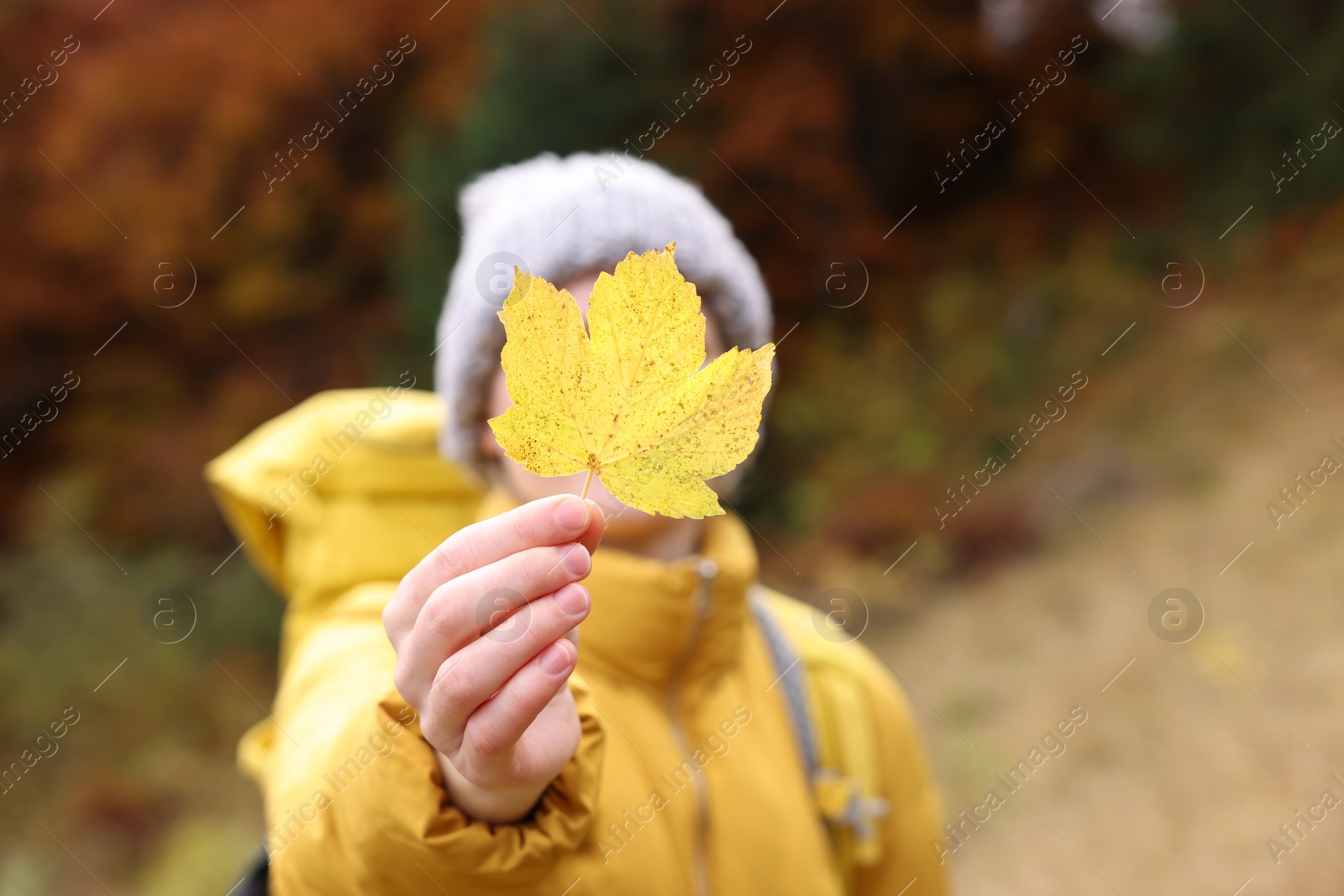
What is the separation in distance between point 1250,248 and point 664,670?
7.21 metres

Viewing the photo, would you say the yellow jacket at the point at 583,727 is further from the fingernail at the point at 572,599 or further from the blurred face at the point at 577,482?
the fingernail at the point at 572,599

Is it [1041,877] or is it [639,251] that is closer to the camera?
[639,251]

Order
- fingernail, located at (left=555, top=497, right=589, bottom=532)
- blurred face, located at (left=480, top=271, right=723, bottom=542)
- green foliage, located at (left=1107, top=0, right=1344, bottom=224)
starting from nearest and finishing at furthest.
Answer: fingernail, located at (left=555, top=497, right=589, bottom=532)
blurred face, located at (left=480, top=271, right=723, bottom=542)
green foliage, located at (left=1107, top=0, right=1344, bottom=224)

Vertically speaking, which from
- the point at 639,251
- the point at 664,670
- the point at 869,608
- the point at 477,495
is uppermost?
the point at 639,251

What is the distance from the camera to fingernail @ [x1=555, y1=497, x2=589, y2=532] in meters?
0.65

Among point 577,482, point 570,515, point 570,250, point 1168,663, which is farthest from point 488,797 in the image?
point 1168,663

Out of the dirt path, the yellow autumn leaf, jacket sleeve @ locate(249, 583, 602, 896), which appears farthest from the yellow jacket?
the dirt path

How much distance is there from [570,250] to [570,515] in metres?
0.61

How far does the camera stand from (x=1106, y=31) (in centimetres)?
744

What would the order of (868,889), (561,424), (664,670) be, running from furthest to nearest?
(868,889)
(664,670)
(561,424)

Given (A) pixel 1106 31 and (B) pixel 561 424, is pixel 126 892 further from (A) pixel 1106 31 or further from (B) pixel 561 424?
(A) pixel 1106 31

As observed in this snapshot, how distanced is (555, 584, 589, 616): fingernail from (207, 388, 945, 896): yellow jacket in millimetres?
212

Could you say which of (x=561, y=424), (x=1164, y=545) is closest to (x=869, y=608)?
(x=1164, y=545)

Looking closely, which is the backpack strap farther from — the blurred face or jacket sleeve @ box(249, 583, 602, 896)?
jacket sleeve @ box(249, 583, 602, 896)
